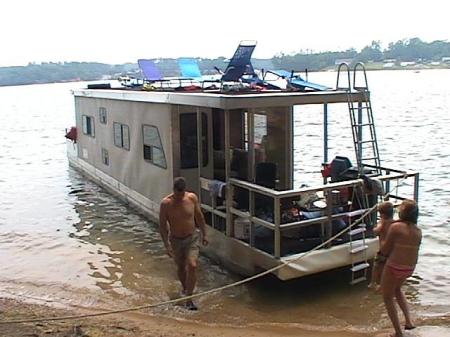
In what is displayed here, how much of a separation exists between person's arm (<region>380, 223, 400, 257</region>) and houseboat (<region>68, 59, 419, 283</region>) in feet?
5.50

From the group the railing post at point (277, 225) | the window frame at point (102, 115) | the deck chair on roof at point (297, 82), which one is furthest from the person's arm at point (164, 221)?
the window frame at point (102, 115)

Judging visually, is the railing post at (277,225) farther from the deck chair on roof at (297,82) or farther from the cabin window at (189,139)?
the cabin window at (189,139)

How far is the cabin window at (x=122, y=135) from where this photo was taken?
13516 millimetres

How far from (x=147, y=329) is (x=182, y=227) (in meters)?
1.43

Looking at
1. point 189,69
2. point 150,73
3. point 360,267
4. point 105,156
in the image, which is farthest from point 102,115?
point 360,267

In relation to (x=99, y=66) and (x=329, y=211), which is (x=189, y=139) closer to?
(x=329, y=211)

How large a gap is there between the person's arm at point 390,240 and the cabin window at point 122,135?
789 cm

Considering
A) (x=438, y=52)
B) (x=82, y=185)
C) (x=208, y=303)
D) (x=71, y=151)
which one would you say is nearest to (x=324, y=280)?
(x=208, y=303)

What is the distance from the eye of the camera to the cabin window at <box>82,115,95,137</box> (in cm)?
1715

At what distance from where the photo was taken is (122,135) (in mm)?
13883

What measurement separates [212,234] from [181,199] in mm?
1895

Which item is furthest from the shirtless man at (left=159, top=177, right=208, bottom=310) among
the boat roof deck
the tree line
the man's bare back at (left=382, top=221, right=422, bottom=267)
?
the tree line

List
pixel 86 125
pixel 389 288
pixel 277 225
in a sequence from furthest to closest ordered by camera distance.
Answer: pixel 86 125
pixel 277 225
pixel 389 288

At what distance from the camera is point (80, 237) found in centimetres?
1294
